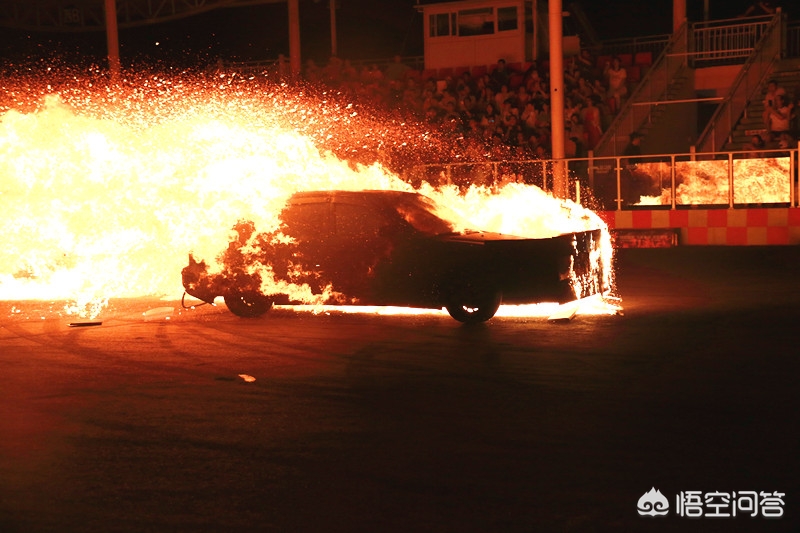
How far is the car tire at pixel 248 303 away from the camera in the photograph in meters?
13.1

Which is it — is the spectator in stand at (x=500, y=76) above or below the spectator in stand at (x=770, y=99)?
above

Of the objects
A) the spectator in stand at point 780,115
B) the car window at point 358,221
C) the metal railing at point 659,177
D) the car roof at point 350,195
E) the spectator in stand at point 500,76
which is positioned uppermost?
the spectator in stand at point 500,76

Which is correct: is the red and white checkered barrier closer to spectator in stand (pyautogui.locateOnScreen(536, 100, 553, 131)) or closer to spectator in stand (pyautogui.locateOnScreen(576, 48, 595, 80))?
spectator in stand (pyautogui.locateOnScreen(536, 100, 553, 131))

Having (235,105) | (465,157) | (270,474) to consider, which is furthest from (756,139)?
(270,474)

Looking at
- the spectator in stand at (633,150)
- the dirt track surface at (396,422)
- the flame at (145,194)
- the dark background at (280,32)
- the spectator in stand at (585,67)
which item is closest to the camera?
the dirt track surface at (396,422)

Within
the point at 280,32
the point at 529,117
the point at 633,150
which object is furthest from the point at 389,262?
the point at 280,32

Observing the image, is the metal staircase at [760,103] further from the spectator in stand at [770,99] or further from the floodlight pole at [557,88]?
the floodlight pole at [557,88]

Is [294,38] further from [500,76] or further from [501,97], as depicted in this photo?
[501,97]

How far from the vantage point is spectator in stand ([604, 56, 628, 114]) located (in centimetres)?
2719

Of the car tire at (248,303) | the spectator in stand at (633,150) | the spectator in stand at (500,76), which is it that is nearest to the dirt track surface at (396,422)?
the car tire at (248,303)

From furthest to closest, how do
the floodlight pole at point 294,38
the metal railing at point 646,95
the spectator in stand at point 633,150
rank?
the floodlight pole at point 294,38
the metal railing at point 646,95
the spectator in stand at point 633,150

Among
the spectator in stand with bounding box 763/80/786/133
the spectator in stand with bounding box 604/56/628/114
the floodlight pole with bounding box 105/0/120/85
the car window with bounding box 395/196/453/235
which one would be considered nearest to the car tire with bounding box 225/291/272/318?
the car window with bounding box 395/196/453/235

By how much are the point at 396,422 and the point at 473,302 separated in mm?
4660

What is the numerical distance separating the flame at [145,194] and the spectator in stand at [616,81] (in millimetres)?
12100
